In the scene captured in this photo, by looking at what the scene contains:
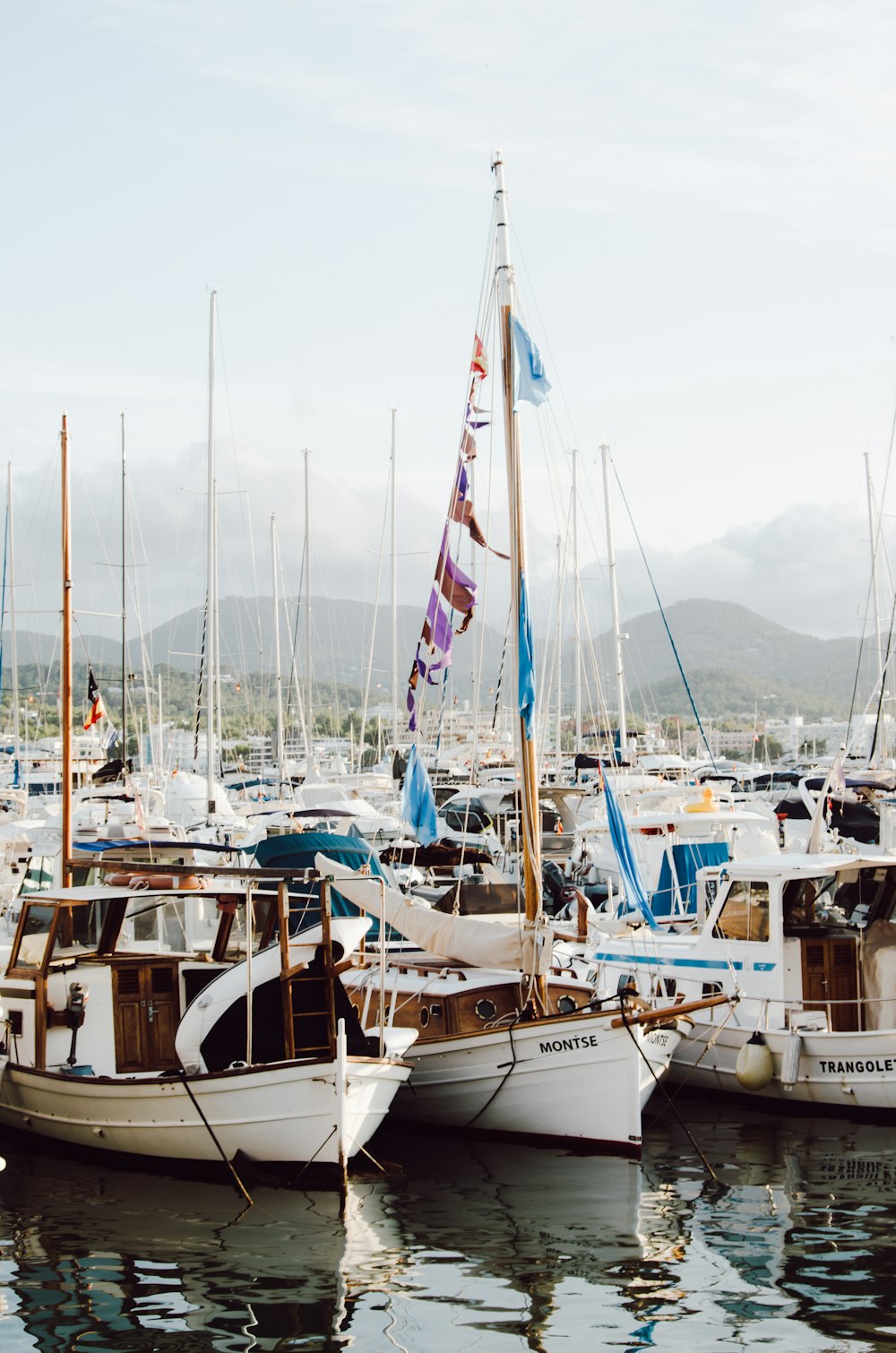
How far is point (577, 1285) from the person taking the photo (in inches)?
457

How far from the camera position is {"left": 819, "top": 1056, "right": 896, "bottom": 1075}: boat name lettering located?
17.0 metres

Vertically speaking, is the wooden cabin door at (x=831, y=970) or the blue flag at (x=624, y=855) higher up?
the blue flag at (x=624, y=855)

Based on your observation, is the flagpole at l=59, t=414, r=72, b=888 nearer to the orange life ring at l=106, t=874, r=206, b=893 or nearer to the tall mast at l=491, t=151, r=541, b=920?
the orange life ring at l=106, t=874, r=206, b=893

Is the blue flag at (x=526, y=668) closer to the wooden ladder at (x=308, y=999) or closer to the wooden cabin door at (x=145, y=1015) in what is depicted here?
the wooden ladder at (x=308, y=999)

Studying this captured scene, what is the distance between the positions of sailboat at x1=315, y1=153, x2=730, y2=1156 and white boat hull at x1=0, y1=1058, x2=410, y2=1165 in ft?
3.56

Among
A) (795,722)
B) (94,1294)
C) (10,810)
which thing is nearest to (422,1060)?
(94,1294)

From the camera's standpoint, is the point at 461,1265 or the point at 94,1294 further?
the point at 461,1265

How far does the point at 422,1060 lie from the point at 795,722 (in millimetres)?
140897

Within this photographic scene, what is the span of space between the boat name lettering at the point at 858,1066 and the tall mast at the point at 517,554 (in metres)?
4.23

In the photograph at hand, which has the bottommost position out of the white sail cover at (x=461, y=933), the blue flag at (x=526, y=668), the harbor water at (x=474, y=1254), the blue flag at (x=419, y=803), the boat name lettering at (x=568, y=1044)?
the harbor water at (x=474, y=1254)

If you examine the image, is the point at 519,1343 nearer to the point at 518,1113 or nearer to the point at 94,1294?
the point at 94,1294

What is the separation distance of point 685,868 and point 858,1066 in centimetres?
951

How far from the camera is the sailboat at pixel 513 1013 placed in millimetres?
15750

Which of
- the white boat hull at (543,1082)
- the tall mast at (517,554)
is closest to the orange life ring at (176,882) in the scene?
the white boat hull at (543,1082)
